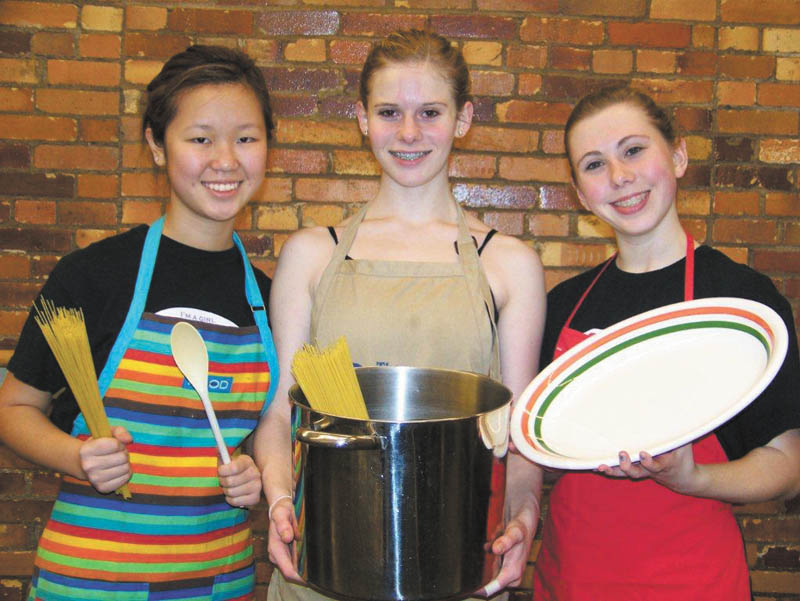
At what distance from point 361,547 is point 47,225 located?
1488 millimetres

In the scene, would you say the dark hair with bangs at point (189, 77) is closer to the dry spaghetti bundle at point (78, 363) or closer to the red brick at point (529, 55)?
the dry spaghetti bundle at point (78, 363)

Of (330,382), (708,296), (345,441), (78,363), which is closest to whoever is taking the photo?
(345,441)

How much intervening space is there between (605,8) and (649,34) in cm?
13

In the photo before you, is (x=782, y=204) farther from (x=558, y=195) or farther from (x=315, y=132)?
(x=315, y=132)

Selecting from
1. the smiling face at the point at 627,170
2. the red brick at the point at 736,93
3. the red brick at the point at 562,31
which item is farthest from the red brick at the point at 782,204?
the smiling face at the point at 627,170

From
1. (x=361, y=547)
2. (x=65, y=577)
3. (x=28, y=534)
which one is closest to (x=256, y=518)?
(x=28, y=534)

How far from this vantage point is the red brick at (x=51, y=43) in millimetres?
1846

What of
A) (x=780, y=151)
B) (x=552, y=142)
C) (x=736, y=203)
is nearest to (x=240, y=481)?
(x=552, y=142)

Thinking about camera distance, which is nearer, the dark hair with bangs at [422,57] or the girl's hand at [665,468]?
the girl's hand at [665,468]

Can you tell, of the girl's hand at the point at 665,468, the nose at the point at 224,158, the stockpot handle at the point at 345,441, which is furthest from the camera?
the nose at the point at 224,158

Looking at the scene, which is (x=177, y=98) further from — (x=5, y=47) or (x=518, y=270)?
(x=5, y=47)

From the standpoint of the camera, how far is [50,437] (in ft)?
3.54

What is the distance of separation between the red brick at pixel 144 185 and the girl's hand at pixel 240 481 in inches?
41.5

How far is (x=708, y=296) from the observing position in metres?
1.10
